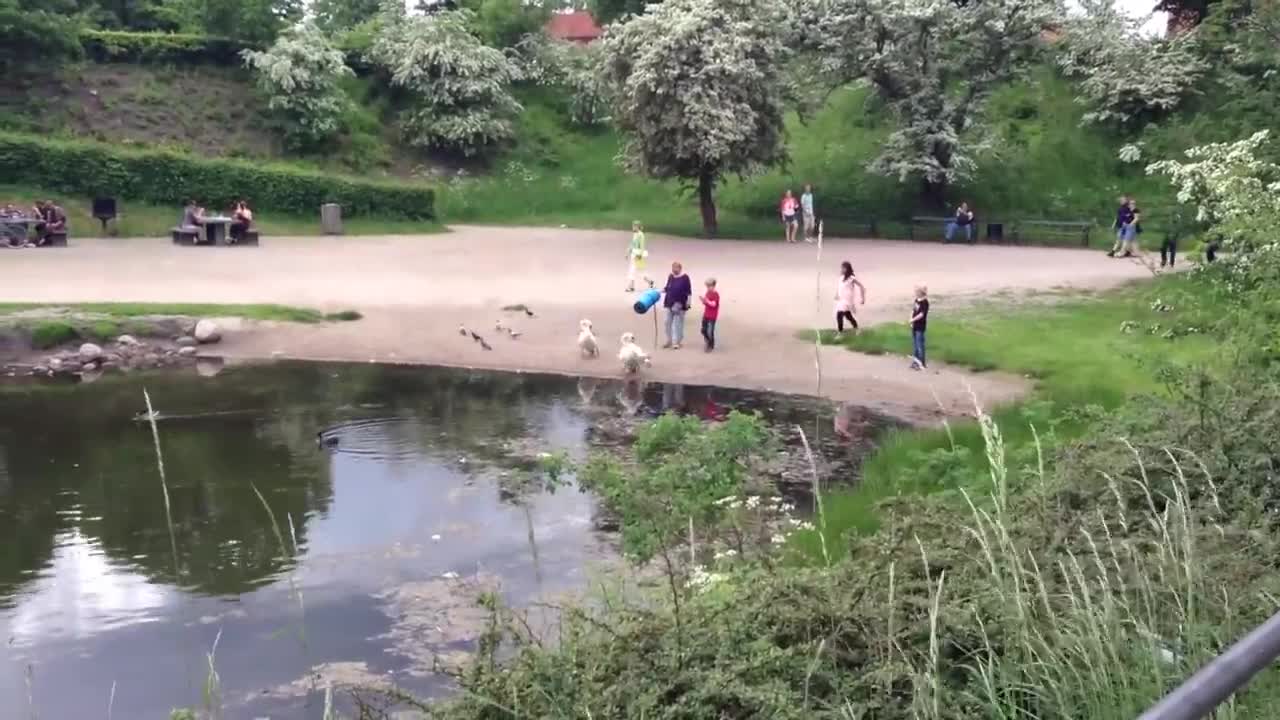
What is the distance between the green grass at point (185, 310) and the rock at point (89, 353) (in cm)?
78

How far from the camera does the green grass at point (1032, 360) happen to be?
33.2 ft

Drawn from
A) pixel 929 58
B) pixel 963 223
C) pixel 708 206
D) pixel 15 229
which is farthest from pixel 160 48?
pixel 963 223

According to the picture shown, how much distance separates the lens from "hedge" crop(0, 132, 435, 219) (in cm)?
3481

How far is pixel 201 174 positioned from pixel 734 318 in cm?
2019

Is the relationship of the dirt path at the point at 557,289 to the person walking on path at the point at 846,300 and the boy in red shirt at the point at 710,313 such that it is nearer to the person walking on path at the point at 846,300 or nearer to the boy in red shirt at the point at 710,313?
the boy in red shirt at the point at 710,313

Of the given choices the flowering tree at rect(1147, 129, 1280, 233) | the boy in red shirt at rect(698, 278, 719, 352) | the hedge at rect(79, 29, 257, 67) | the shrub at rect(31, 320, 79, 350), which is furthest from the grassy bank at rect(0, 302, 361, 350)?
the hedge at rect(79, 29, 257, 67)

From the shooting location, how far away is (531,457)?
1445cm

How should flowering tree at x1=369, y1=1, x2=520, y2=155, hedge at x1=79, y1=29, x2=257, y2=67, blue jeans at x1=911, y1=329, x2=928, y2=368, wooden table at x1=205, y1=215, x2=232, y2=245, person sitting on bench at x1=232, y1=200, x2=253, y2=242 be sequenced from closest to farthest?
blue jeans at x1=911, y1=329, x2=928, y2=368, wooden table at x1=205, y1=215, x2=232, y2=245, person sitting on bench at x1=232, y1=200, x2=253, y2=242, hedge at x1=79, y1=29, x2=257, y2=67, flowering tree at x1=369, y1=1, x2=520, y2=155

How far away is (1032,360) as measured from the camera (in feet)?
60.1

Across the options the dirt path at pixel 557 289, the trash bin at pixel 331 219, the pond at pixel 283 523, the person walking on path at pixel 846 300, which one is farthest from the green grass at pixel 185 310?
the trash bin at pixel 331 219

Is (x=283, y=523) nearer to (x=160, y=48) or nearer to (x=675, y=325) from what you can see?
(x=675, y=325)

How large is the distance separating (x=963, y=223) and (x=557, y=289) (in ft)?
47.3

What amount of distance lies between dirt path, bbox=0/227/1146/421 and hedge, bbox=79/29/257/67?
11.1 metres

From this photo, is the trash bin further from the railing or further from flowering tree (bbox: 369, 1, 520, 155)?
the railing
